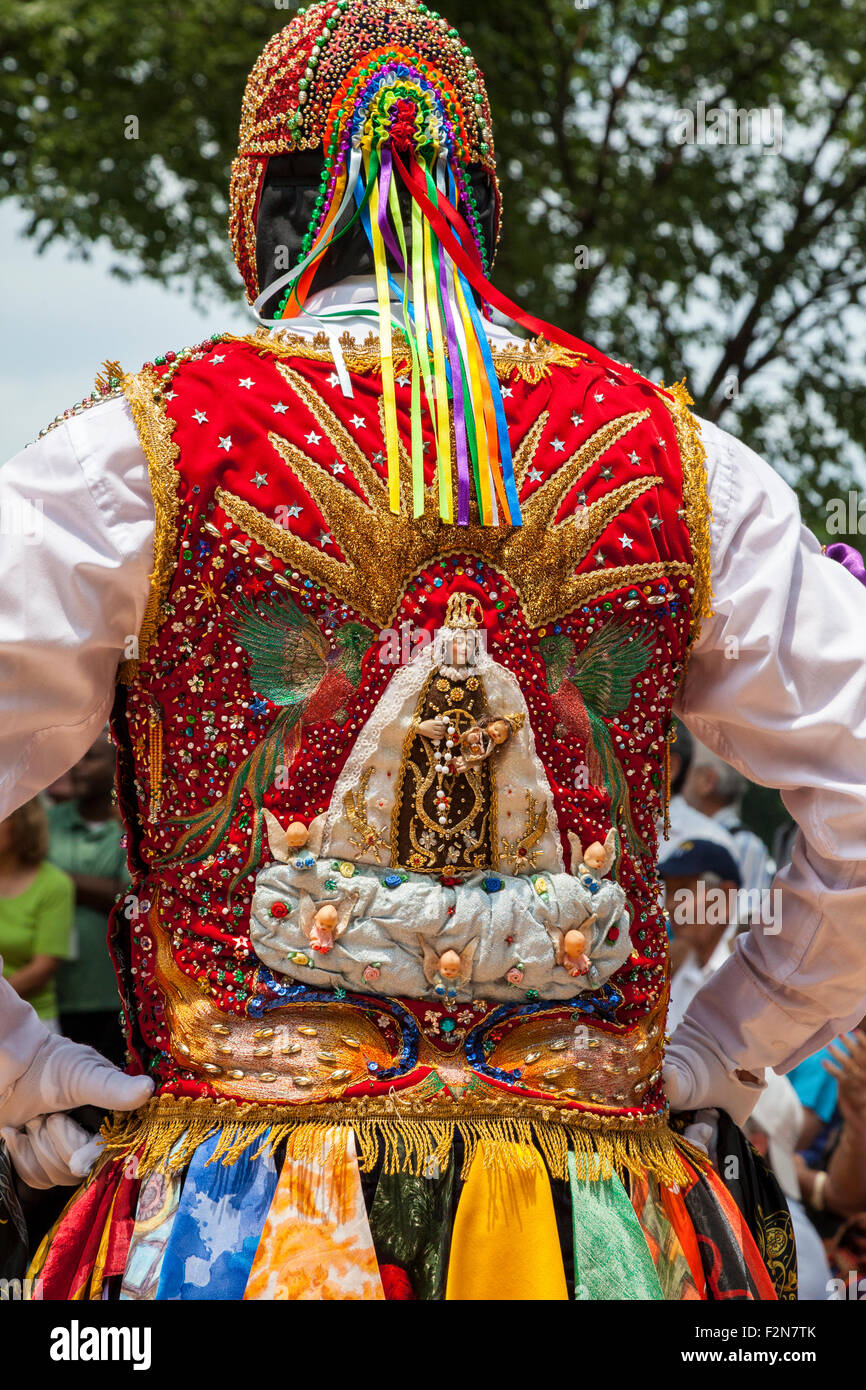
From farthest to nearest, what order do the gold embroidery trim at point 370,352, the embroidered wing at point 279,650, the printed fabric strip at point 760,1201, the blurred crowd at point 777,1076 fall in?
the blurred crowd at point 777,1076 < the printed fabric strip at point 760,1201 < the gold embroidery trim at point 370,352 < the embroidered wing at point 279,650

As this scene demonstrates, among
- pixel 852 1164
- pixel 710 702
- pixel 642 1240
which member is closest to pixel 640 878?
pixel 710 702

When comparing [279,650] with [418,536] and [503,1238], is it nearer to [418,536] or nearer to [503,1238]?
[418,536]

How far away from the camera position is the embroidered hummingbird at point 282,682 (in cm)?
207

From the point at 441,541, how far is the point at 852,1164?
3.21 m

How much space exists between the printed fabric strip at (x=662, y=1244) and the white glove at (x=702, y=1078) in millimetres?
283

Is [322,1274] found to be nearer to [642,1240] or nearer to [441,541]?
[642,1240]

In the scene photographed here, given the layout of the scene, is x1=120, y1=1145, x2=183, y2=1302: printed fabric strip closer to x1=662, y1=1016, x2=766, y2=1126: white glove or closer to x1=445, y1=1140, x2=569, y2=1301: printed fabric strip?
x1=445, y1=1140, x2=569, y2=1301: printed fabric strip

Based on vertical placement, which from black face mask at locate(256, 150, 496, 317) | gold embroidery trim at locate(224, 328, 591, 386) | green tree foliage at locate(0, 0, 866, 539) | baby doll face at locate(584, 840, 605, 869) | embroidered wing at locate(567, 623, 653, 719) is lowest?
baby doll face at locate(584, 840, 605, 869)

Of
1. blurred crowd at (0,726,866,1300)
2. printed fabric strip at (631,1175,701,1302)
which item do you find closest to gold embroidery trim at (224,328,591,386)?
printed fabric strip at (631,1175,701,1302)

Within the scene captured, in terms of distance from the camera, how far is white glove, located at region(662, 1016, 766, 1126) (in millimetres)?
2469

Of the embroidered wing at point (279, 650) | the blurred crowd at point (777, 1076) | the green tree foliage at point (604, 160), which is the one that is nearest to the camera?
the embroidered wing at point (279, 650)

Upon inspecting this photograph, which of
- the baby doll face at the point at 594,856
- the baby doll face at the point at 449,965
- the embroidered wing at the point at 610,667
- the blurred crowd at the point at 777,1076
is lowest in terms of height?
the blurred crowd at the point at 777,1076

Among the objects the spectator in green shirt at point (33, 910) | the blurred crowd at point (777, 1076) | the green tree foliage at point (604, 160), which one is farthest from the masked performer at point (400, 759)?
the green tree foliage at point (604, 160)

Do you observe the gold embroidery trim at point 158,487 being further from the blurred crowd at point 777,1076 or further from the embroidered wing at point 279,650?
the blurred crowd at point 777,1076
